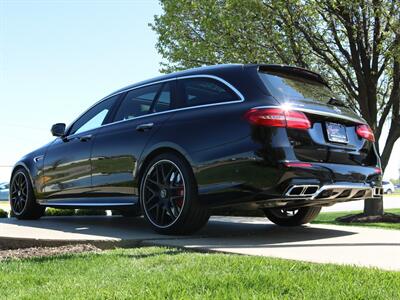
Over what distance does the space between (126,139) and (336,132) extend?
7.62 ft

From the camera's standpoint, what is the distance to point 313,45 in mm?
13523

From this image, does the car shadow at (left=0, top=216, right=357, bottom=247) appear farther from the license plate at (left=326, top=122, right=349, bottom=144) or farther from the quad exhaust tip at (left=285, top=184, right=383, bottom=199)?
the license plate at (left=326, top=122, right=349, bottom=144)

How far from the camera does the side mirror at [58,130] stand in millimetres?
7277

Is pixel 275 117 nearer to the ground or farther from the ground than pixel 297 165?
farther from the ground

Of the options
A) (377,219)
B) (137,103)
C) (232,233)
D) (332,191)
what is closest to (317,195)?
(332,191)

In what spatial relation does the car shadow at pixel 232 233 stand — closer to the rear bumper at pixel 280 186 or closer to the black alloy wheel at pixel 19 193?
the rear bumper at pixel 280 186

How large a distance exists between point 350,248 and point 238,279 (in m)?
1.85

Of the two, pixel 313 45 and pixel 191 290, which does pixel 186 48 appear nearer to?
pixel 313 45

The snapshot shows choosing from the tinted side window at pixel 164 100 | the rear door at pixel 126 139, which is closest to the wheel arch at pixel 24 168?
the rear door at pixel 126 139

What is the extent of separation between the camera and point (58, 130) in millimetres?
7301

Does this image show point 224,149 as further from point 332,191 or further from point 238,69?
point 332,191

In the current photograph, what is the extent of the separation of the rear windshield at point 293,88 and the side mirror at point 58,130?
133 inches

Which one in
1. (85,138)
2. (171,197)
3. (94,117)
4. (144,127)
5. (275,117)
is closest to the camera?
(275,117)

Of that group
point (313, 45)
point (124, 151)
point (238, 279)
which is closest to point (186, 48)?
point (313, 45)
